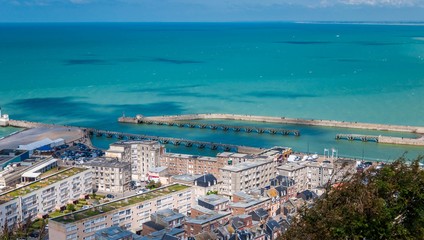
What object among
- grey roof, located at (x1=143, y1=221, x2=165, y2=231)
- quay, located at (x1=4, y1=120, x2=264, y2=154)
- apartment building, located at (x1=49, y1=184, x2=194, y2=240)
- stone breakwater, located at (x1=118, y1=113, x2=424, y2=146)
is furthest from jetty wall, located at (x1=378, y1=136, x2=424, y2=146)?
grey roof, located at (x1=143, y1=221, x2=165, y2=231)

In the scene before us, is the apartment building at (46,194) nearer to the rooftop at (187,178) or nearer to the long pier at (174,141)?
the rooftop at (187,178)

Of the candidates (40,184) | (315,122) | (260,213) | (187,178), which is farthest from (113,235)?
(315,122)

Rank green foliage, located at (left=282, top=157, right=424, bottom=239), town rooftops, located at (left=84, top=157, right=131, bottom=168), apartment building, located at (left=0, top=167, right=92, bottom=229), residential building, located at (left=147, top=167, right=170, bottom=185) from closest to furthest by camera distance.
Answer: green foliage, located at (left=282, top=157, right=424, bottom=239)
apartment building, located at (left=0, top=167, right=92, bottom=229)
town rooftops, located at (left=84, top=157, right=131, bottom=168)
residential building, located at (left=147, top=167, right=170, bottom=185)

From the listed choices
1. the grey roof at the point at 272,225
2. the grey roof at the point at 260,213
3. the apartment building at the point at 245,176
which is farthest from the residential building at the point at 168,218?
the apartment building at the point at 245,176

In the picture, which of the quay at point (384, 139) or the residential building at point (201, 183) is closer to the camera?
the residential building at point (201, 183)

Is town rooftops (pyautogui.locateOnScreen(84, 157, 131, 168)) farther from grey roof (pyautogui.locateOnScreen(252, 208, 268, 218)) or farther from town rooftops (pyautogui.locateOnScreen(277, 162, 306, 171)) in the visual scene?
grey roof (pyautogui.locateOnScreen(252, 208, 268, 218))

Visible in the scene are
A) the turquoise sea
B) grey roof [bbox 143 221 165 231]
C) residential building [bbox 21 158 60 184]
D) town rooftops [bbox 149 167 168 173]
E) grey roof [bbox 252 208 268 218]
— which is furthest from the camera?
the turquoise sea
